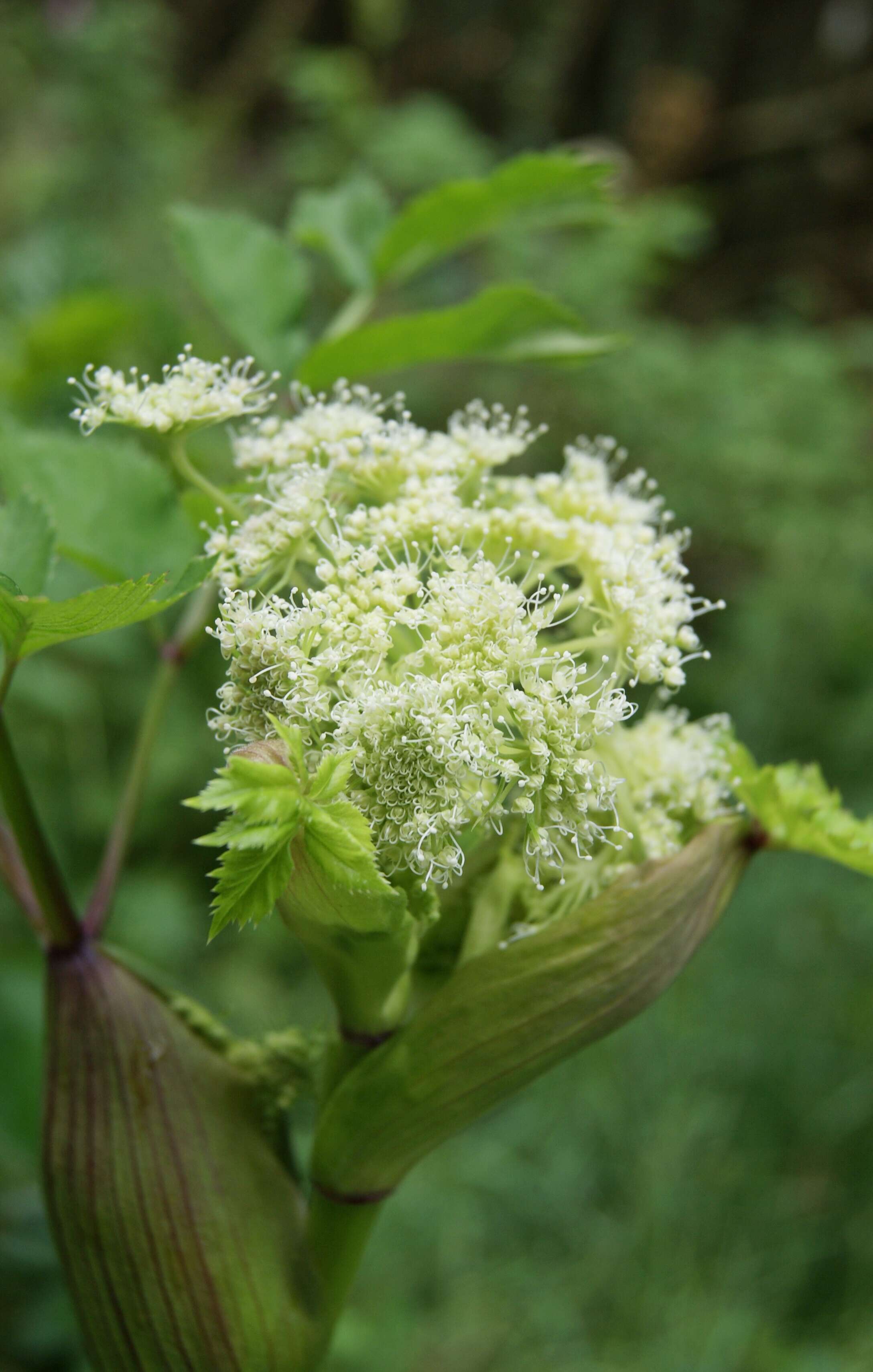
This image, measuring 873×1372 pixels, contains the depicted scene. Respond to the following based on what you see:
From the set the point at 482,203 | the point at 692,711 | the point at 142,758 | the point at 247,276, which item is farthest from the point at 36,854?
the point at 692,711

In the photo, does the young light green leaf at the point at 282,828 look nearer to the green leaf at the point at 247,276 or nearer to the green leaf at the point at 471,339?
the green leaf at the point at 471,339

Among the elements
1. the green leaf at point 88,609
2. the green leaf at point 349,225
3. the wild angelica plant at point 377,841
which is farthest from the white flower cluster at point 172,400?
the green leaf at point 349,225

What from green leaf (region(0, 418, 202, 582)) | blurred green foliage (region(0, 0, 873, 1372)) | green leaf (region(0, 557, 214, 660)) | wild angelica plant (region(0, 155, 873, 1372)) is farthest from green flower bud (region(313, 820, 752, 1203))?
green leaf (region(0, 418, 202, 582))

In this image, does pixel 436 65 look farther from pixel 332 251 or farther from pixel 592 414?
pixel 332 251

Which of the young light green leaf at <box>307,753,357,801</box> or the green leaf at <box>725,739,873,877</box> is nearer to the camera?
the young light green leaf at <box>307,753,357,801</box>

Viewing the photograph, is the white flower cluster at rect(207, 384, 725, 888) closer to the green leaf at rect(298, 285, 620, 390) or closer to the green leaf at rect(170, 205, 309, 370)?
the green leaf at rect(298, 285, 620, 390)

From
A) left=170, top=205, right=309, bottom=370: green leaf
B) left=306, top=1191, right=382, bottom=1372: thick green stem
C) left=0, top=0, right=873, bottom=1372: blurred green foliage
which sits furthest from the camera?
left=0, top=0, right=873, bottom=1372: blurred green foliage
